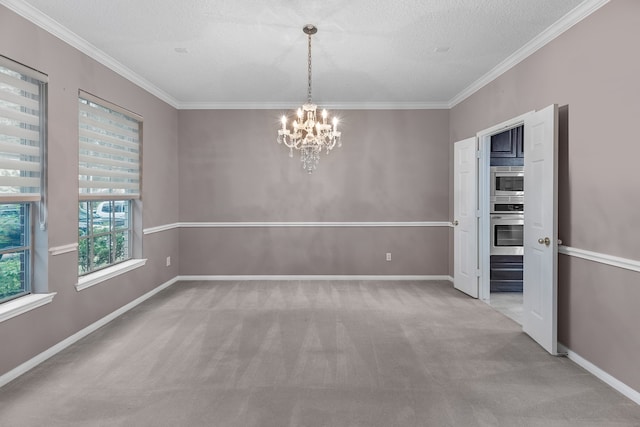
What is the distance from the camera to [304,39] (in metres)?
3.36

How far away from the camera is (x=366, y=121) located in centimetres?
567

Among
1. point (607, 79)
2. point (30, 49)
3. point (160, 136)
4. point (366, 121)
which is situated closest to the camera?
point (607, 79)

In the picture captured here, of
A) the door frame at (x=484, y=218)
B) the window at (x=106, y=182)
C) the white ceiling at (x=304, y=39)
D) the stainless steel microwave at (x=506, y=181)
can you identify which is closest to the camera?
the white ceiling at (x=304, y=39)

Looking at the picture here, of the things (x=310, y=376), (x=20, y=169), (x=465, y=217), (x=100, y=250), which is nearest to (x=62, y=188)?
(x=20, y=169)

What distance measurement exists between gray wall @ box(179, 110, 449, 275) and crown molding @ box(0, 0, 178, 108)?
1278mm

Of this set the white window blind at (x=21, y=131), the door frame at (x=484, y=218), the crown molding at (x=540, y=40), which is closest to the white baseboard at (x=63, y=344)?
the white window blind at (x=21, y=131)

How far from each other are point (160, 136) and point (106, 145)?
122 centimetres

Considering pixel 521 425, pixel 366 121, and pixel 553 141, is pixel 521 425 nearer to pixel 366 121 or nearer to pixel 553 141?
pixel 553 141

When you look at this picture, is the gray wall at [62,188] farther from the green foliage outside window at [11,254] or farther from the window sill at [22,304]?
the green foliage outside window at [11,254]

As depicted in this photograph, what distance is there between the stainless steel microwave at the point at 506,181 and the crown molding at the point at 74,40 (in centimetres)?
445

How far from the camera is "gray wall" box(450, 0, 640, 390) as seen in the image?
240 centimetres

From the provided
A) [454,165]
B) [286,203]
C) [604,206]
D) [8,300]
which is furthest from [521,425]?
[286,203]

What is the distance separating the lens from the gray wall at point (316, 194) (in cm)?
568

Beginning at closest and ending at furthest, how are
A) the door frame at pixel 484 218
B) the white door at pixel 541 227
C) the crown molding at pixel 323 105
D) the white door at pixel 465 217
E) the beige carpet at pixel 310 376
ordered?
the beige carpet at pixel 310 376 → the white door at pixel 541 227 → the door frame at pixel 484 218 → the white door at pixel 465 217 → the crown molding at pixel 323 105
